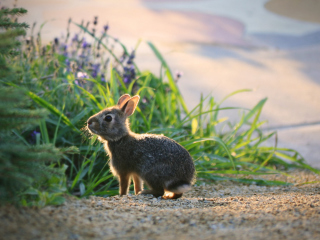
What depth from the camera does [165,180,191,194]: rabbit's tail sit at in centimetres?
311

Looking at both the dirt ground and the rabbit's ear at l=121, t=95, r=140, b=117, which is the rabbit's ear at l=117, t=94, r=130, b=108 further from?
the dirt ground

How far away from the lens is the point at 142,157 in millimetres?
3225

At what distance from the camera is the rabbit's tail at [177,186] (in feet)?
10.2

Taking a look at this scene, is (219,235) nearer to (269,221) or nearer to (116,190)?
(269,221)

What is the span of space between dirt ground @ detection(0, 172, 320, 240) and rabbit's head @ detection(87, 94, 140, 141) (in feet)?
2.12

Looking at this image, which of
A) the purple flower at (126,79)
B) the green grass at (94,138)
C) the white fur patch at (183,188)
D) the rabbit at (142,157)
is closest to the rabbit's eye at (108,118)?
the rabbit at (142,157)

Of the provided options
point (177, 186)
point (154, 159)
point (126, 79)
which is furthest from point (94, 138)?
point (126, 79)

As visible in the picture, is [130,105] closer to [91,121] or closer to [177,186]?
[91,121]

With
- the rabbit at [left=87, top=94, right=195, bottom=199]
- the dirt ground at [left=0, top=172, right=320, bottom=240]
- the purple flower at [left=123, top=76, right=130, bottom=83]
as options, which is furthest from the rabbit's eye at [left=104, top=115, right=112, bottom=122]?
the purple flower at [left=123, top=76, right=130, bottom=83]

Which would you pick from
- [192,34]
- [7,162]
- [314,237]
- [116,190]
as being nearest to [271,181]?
[116,190]

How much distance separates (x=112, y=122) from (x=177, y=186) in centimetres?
80

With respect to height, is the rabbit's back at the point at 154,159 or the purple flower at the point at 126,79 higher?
the purple flower at the point at 126,79

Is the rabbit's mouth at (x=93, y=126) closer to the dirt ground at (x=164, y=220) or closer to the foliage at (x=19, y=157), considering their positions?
the dirt ground at (x=164, y=220)

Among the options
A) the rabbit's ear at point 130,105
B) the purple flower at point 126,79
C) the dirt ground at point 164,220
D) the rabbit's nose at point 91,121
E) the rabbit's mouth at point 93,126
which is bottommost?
the dirt ground at point 164,220
